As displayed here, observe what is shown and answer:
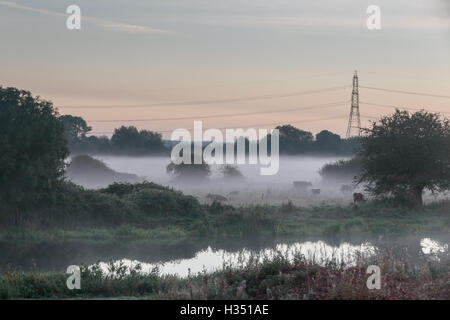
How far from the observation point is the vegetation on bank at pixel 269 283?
1085 cm

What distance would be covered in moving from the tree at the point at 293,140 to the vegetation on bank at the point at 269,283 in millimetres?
69353

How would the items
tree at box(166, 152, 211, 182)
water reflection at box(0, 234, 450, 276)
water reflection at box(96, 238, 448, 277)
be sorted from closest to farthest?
water reflection at box(96, 238, 448, 277)
water reflection at box(0, 234, 450, 276)
tree at box(166, 152, 211, 182)

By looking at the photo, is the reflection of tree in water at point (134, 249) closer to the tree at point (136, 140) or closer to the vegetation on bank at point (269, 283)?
the vegetation on bank at point (269, 283)

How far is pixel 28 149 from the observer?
29.3 metres

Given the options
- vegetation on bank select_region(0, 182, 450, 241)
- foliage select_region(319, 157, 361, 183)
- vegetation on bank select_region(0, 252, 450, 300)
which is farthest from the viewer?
foliage select_region(319, 157, 361, 183)

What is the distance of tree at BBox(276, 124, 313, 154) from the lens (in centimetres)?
8500

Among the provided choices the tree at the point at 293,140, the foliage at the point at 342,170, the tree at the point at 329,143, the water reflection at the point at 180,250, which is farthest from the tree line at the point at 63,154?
the tree at the point at 329,143

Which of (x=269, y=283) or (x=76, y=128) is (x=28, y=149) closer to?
(x=269, y=283)

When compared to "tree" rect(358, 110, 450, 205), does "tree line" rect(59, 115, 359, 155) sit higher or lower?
higher

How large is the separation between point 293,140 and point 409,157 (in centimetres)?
4899

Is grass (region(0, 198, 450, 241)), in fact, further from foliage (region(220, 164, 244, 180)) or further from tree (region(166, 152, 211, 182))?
foliage (region(220, 164, 244, 180))

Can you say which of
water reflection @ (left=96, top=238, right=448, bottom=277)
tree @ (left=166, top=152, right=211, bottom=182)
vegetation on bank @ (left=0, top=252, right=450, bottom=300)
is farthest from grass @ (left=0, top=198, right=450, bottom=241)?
tree @ (left=166, top=152, right=211, bottom=182)

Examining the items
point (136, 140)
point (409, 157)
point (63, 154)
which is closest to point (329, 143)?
point (136, 140)

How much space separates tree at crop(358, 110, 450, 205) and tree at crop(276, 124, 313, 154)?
46108 millimetres
